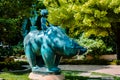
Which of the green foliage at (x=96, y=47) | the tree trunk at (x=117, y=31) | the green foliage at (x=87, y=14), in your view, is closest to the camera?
the green foliage at (x=87, y=14)

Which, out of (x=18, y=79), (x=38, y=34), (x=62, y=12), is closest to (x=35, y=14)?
(x=38, y=34)

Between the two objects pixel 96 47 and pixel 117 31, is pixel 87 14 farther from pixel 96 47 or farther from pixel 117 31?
pixel 96 47

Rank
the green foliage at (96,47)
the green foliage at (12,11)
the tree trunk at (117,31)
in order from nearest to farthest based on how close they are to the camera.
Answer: the green foliage at (12,11)
the tree trunk at (117,31)
the green foliage at (96,47)

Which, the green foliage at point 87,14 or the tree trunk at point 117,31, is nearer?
the green foliage at point 87,14

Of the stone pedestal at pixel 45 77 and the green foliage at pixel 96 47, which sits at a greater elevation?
the stone pedestal at pixel 45 77

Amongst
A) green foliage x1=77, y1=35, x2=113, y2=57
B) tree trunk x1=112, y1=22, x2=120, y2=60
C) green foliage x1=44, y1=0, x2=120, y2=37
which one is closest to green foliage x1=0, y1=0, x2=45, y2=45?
green foliage x1=44, y1=0, x2=120, y2=37

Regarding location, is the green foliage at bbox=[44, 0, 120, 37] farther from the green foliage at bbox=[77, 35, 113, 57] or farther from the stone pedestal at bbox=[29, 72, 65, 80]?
the stone pedestal at bbox=[29, 72, 65, 80]

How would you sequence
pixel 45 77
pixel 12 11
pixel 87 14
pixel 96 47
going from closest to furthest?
1. pixel 45 77
2. pixel 12 11
3. pixel 87 14
4. pixel 96 47

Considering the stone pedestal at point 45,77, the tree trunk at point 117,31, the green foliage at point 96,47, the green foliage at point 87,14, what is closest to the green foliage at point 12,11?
the stone pedestal at point 45,77

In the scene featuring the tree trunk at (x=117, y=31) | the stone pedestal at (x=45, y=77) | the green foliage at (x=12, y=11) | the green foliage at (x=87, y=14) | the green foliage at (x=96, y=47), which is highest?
the green foliage at (x=12, y=11)

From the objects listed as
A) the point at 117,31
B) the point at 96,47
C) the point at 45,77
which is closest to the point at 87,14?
the point at 117,31

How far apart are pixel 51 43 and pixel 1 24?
389cm

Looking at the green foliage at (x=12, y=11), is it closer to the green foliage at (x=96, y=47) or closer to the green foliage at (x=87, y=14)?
the green foliage at (x=87, y=14)

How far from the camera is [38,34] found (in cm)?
1065
